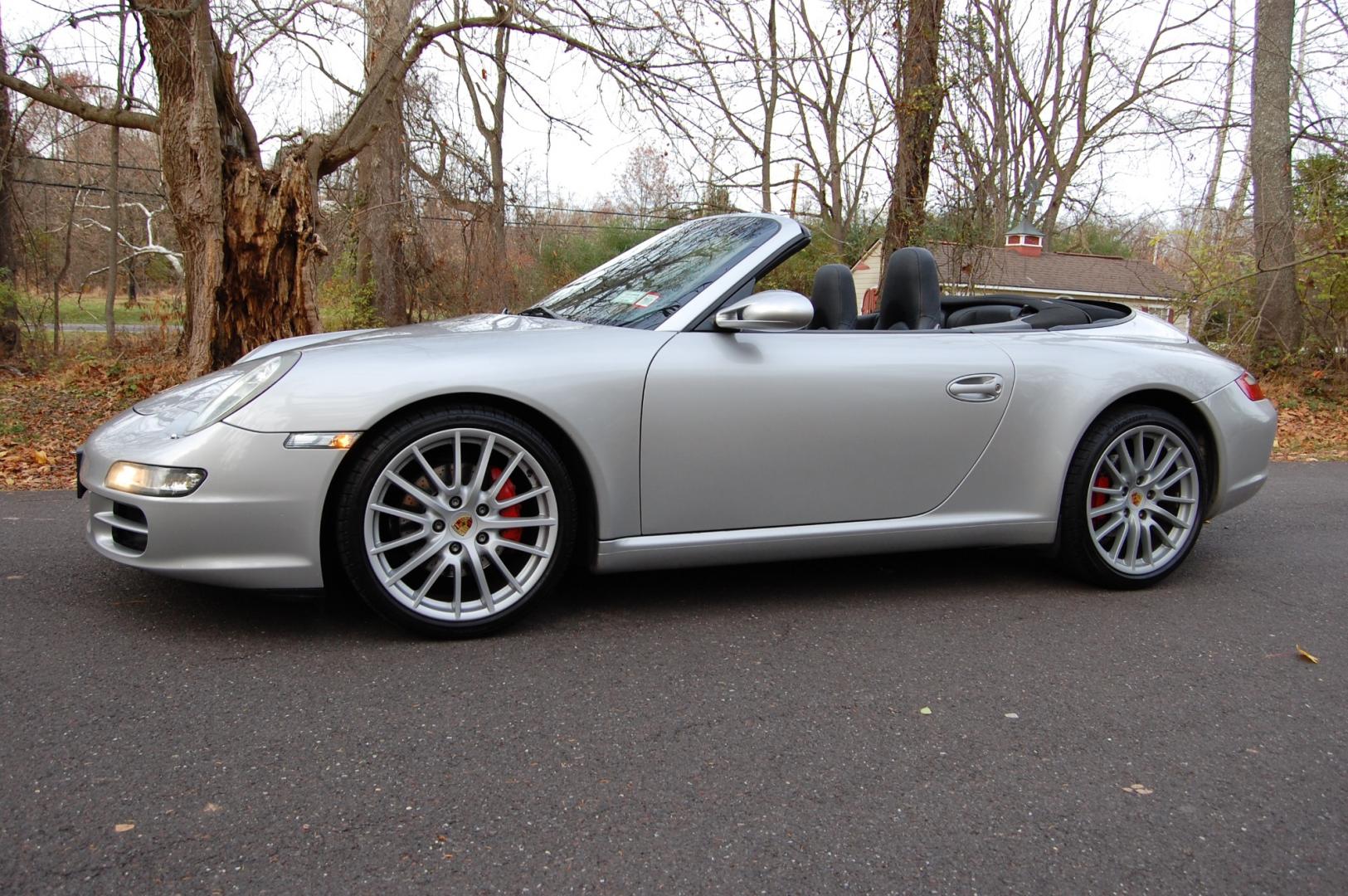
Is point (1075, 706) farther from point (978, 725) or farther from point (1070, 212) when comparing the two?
point (1070, 212)

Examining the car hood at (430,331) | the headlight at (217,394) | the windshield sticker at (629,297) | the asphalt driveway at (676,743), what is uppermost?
the windshield sticker at (629,297)

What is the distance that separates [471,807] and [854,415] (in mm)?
1913

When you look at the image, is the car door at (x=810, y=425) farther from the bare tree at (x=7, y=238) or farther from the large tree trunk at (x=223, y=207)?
the bare tree at (x=7, y=238)

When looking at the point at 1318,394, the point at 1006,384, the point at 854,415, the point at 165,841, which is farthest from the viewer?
the point at 1318,394

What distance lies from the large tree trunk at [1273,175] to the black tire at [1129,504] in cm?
1026

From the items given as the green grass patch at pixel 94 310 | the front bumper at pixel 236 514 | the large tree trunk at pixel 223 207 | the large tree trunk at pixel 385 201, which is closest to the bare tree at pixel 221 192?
the large tree trunk at pixel 223 207

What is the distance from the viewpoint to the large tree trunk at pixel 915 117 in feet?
36.5

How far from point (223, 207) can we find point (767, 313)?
632 cm

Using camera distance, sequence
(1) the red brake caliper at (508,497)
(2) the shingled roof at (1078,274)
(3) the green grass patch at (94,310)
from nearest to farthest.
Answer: (1) the red brake caliper at (508,497) → (3) the green grass patch at (94,310) → (2) the shingled roof at (1078,274)

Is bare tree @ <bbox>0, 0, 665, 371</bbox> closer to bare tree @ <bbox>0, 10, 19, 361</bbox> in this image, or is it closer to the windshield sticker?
bare tree @ <bbox>0, 10, 19, 361</bbox>

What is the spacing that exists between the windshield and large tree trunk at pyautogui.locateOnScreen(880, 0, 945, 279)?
7.94 metres

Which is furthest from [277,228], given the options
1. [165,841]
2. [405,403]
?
[165,841]

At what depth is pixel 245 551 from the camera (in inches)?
111

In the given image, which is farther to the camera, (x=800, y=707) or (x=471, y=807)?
(x=800, y=707)
